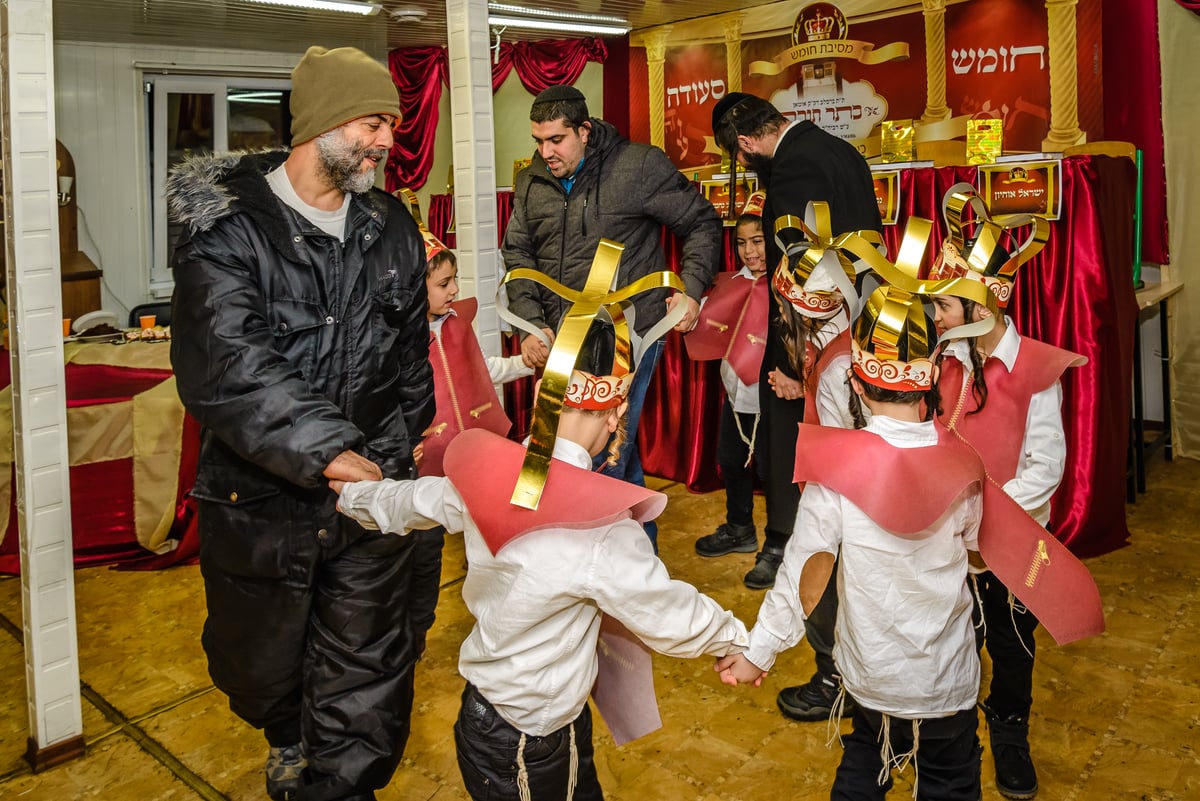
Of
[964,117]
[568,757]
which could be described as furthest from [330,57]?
[964,117]

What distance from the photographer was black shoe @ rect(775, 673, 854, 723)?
2.73 meters

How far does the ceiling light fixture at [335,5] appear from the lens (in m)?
6.07

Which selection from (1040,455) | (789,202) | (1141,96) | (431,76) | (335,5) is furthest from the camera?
(431,76)

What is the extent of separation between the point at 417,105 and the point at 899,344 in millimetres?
7178

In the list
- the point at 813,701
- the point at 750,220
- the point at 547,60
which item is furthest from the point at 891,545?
the point at 547,60

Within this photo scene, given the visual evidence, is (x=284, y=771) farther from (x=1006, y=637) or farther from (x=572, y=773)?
(x=1006, y=637)

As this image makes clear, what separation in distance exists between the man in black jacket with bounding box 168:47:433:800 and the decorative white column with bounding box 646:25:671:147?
5.14 metres

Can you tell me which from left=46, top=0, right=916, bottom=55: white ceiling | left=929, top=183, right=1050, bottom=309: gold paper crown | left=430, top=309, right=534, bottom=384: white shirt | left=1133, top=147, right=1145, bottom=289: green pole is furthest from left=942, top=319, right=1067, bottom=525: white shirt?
left=46, top=0, right=916, bottom=55: white ceiling

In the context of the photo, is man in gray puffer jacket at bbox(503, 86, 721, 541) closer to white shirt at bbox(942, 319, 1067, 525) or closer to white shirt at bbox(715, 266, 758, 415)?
white shirt at bbox(715, 266, 758, 415)

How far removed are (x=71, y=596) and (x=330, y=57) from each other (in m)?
1.60

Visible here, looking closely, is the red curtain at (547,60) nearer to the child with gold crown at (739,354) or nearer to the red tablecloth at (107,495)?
the child with gold crown at (739,354)

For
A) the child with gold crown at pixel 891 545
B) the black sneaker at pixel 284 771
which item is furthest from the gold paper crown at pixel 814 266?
the black sneaker at pixel 284 771

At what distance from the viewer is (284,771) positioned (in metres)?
2.41

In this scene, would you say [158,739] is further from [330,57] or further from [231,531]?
[330,57]
